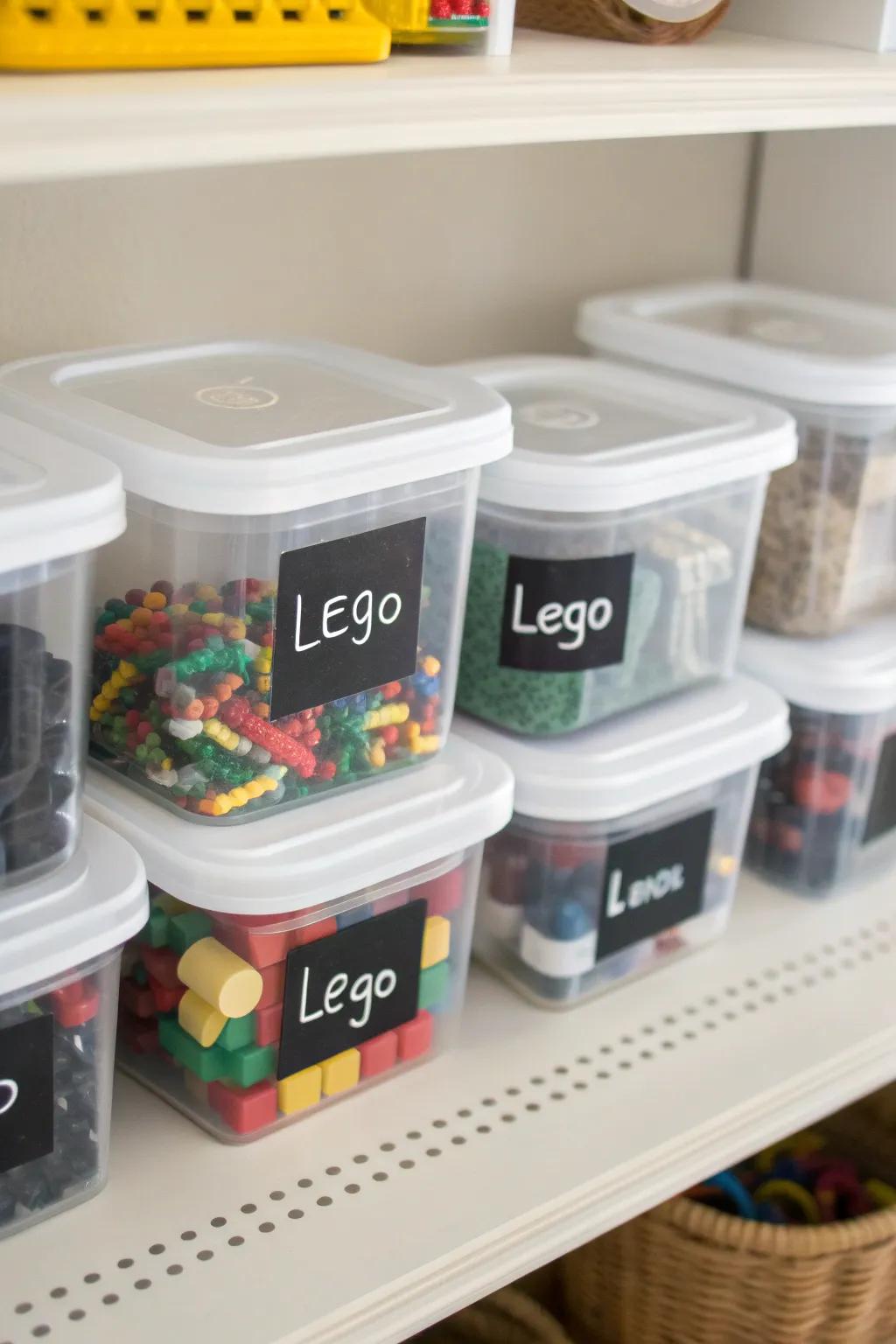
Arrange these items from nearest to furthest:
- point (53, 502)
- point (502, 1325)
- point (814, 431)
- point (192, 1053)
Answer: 1. point (53, 502)
2. point (192, 1053)
3. point (814, 431)
4. point (502, 1325)

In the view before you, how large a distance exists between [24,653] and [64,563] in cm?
5

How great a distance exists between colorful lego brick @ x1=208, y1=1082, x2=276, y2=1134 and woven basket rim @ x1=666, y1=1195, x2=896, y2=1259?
35 centimetres

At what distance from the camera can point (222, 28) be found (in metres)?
0.80

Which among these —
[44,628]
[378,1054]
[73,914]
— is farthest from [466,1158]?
[44,628]

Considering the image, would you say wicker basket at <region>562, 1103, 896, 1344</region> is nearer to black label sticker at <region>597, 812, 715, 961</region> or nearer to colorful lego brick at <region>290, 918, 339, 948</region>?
black label sticker at <region>597, 812, 715, 961</region>

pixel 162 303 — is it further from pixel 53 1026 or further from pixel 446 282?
pixel 53 1026

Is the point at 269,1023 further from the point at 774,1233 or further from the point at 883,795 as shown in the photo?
the point at 883,795

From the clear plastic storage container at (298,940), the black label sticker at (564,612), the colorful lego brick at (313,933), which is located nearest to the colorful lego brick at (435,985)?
the clear plastic storage container at (298,940)

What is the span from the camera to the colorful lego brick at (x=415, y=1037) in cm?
104

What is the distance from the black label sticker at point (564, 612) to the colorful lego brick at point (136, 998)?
316 millimetres

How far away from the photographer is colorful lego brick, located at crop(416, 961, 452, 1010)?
1.04m

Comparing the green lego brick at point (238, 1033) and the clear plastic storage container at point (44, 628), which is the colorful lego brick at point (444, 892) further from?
the clear plastic storage container at point (44, 628)

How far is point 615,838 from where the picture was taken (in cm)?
110

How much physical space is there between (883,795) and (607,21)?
636 millimetres
